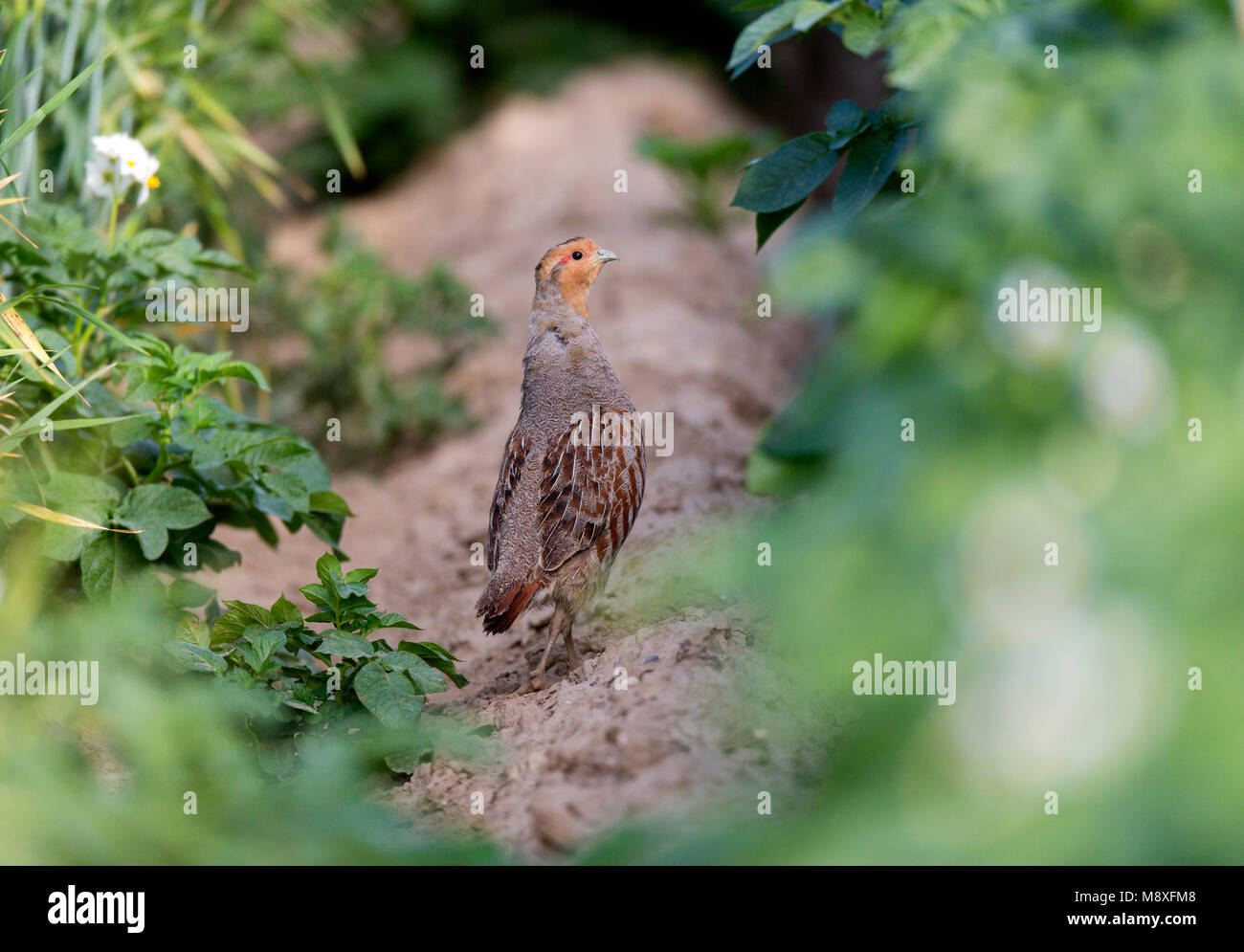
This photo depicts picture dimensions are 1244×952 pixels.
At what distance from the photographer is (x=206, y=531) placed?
3408 mm

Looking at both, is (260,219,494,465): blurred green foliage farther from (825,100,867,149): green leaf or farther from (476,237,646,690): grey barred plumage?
(825,100,867,149): green leaf

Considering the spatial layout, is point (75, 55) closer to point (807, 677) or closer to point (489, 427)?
point (489, 427)

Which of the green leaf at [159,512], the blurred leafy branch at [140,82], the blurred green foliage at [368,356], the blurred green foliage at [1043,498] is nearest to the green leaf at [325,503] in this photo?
the green leaf at [159,512]

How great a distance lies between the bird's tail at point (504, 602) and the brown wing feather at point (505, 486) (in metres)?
0.11

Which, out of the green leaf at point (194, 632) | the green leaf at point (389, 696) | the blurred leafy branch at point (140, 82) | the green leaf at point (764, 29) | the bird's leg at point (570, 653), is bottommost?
the green leaf at point (389, 696)

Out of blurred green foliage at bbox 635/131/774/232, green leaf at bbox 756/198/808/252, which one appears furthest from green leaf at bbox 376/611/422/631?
blurred green foliage at bbox 635/131/774/232

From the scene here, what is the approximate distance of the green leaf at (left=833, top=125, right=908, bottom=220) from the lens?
2.87m

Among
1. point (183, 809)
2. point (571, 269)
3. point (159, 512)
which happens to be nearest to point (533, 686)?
point (159, 512)

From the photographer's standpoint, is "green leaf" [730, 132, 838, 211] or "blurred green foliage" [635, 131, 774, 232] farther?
"blurred green foliage" [635, 131, 774, 232]

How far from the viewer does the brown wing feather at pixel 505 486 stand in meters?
3.37

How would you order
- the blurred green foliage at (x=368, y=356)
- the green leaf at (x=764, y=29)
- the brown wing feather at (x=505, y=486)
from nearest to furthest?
the green leaf at (x=764, y=29), the brown wing feather at (x=505, y=486), the blurred green foliage at (x=368, y=356)

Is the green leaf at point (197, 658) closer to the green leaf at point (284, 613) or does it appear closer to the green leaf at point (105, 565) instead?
the green leaf at point (284, 613)

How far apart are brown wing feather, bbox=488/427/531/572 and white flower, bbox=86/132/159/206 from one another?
153 cm
